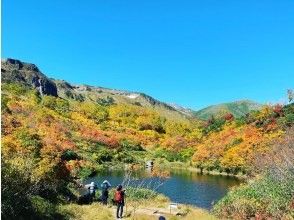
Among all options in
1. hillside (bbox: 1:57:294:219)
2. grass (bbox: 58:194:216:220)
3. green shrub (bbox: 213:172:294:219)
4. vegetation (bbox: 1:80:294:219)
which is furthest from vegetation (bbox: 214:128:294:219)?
grass (bbox: 58:194:216:220)

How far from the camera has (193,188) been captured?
58281mm

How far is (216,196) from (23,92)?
382 feet

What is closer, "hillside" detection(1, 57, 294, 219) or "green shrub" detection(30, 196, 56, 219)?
"green shrub" detection(30, 196, 56, 219)

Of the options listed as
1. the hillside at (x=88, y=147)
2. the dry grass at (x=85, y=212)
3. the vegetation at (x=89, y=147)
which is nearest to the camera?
the vegetation at (x=89, y=147)

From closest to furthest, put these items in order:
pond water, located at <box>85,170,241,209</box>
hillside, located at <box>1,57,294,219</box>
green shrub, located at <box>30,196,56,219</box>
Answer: green shrub, located at <box>30,196,56,219</box> → hillside, located at <box>1,57,294,219</box> → pond water, located at <box>85,170,241,209</box>

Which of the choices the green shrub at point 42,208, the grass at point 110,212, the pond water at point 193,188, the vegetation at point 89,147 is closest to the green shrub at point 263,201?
the vegetation at point 89,147

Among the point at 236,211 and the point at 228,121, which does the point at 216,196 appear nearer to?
the point at 236,211

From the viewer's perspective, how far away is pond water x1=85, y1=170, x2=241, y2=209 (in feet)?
163

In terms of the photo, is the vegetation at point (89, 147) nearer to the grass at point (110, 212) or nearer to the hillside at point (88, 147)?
the hillside at point (88, 147)

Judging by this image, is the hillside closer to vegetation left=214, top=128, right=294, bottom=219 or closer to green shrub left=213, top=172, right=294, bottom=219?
green shrub left=213, top=172, right=294, bottom=219

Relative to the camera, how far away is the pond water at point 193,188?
49612mm

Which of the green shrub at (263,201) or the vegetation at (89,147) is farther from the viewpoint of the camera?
the green shrub at (263,201)

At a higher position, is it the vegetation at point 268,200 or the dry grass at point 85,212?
the vegetation at point 268,200

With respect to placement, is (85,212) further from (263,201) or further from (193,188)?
(193,188)
